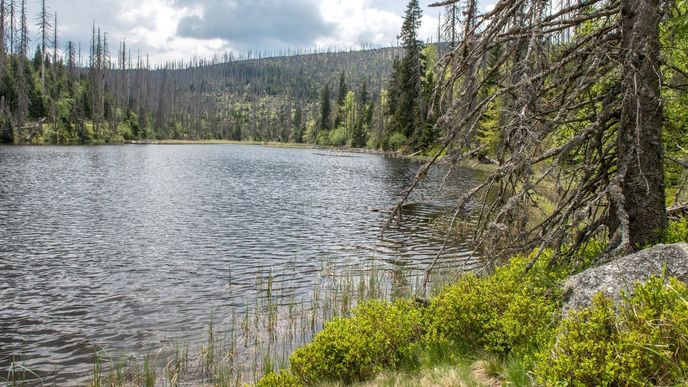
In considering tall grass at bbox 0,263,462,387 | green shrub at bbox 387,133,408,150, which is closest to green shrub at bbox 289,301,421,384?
tall grass at bbox 0,263,462,387

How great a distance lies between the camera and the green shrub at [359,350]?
6.27 meters

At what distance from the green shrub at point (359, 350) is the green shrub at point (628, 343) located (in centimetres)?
249

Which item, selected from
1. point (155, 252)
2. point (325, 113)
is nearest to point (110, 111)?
point (325, 113)

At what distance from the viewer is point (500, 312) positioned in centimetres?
592

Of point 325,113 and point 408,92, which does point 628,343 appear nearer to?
point 408,92

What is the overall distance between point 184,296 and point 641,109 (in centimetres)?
1127

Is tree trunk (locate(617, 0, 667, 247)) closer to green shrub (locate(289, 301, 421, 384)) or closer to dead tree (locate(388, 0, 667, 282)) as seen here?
dead tree (locate(388, 0, 667, 282))

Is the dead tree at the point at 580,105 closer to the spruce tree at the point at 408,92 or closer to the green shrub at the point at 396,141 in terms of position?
the spruce tree at the point at 408,92

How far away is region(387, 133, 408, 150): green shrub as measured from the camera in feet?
249

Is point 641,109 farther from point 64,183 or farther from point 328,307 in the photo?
point 64,183

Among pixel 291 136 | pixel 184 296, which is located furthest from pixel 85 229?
pixel 291 136

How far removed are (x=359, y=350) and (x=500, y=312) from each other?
6.20ft

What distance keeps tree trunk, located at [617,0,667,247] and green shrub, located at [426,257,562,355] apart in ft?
4.01

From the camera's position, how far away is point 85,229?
20.4 metres
